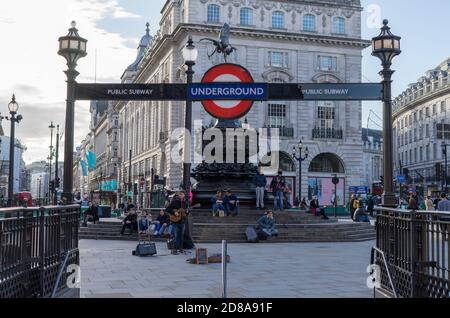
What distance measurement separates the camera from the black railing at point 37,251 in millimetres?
6207

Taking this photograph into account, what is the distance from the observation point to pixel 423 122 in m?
88.6

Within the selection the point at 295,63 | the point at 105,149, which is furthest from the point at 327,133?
the point at 105,149

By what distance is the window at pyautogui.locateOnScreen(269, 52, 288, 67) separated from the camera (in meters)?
59.6

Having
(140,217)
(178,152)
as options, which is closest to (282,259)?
(140,217)

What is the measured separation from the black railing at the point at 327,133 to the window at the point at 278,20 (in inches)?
472

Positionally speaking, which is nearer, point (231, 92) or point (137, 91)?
point (231, 92)

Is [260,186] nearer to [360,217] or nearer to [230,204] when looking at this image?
[230,204]

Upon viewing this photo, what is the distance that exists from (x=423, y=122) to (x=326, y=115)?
3390 cm

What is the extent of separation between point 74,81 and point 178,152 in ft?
152

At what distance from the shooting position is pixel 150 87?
13547 millimetres

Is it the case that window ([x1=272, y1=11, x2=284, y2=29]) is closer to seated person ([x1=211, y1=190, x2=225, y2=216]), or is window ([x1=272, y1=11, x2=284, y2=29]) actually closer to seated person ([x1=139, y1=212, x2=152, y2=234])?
seated person ([x1=211, y1=190, x2=225, y2=216])

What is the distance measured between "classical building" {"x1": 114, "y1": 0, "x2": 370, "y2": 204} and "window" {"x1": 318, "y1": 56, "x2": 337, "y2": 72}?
33 millimetres

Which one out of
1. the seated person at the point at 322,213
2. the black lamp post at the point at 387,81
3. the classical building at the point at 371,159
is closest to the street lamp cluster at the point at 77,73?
the black lamp post at the point at 387,81
